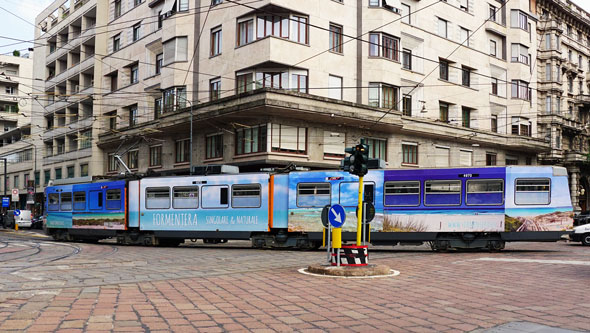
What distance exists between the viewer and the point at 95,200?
23.9 metres

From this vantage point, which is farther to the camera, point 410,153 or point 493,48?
point 493,48

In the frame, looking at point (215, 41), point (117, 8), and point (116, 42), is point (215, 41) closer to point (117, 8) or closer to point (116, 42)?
point (116, 42)

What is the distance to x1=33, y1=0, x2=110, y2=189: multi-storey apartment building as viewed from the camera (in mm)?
44781

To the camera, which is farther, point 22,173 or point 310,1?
point 22,173

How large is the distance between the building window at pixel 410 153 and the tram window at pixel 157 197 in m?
17.5

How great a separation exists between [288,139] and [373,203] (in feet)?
37.8

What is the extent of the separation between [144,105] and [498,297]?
33.3 m

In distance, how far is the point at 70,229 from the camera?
25.4m

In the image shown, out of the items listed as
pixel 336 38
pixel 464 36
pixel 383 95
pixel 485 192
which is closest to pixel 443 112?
pixel 464 36

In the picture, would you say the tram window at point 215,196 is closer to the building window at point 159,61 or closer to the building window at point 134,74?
the building window at point 159,61

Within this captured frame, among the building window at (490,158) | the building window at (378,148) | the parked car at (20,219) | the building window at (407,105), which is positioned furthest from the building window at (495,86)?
the parked car at (20,219)

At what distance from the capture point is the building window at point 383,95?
32156 mm

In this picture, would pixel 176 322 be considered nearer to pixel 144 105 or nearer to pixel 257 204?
pixel 257 204

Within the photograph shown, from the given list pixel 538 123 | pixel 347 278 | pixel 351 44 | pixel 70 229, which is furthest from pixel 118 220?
pixel 538 123
